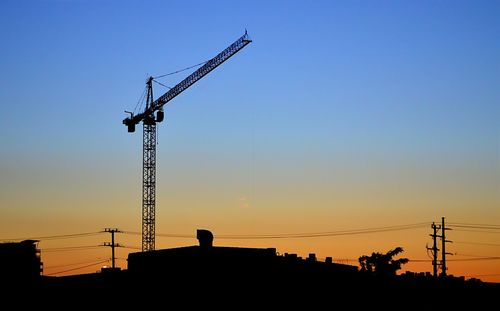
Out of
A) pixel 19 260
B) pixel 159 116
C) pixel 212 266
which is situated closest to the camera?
pixel 212 266

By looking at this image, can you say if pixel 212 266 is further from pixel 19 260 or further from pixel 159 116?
pixel 159 116

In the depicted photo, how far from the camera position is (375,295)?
66.0 meters

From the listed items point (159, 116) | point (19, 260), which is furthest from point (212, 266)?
point (159, 116)

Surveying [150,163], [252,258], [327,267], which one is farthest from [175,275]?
[150,163]

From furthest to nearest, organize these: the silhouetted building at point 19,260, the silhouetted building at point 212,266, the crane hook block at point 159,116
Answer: the crane hook block at point 159,116
the silhouetted building at point 19,260
the silhouetted building at point 212,266

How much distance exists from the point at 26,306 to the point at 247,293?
16205mm

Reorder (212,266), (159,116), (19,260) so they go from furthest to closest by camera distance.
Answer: (159,116), (19,260), (212,266)

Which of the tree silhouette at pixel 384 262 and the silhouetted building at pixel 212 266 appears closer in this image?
the silhouetted building at pixel 212 266

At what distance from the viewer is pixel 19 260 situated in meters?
89.5

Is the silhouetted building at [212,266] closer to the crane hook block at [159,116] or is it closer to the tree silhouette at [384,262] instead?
the tree silhouette at [384,262]

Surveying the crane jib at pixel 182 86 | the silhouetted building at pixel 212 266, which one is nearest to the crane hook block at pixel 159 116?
the crane jib at pixel 182 86

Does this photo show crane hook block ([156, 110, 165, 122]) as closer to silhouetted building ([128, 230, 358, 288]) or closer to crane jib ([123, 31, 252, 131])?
crane jib ([123, 31, 252, 131])

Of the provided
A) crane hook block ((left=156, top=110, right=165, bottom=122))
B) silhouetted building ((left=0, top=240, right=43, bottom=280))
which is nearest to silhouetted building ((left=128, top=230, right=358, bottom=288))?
silhouetted building ((left=0, top=240, right=43, bottom=280))

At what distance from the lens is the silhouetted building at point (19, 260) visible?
85.8 meters
